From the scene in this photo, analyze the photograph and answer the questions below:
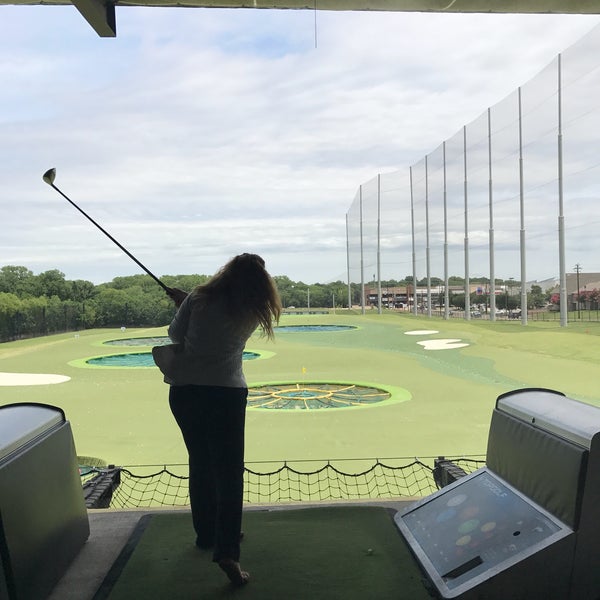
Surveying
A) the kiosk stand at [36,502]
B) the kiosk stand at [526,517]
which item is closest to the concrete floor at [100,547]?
the kiosk stand at [36,502]

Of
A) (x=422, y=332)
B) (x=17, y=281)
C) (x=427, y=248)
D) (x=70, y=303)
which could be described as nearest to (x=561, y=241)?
(x=422, y=332)

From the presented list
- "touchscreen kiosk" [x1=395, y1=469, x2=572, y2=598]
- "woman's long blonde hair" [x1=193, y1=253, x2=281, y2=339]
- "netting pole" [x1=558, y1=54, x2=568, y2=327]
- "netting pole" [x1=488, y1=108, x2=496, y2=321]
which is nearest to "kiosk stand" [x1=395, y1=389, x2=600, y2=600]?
"touchscreen kiosk" [x1=395, y1=469, x2=572, y2=598]

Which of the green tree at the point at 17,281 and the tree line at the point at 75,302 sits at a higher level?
the green tree at the point at 17,281

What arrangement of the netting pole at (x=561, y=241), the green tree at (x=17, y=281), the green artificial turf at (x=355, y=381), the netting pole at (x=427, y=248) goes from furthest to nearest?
1. the green tree at (x=17, y=281)
2. the netting pole at (x=427, y=248)
3. the netting pole at (x=561, y=241)
4. the green artificial turf at (x=355, y=381)

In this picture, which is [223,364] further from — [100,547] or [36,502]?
[100,547]

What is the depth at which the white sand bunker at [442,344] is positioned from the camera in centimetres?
1248

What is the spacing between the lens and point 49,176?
1896mm

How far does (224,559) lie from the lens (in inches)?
59.1

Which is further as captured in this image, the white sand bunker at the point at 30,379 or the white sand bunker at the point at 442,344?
the white sand bunker at the point at 442,344

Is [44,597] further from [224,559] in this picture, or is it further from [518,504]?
[518,504]

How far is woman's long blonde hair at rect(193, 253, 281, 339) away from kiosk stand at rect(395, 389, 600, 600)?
0.75 m

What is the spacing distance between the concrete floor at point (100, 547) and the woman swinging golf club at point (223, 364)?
1.18 feet

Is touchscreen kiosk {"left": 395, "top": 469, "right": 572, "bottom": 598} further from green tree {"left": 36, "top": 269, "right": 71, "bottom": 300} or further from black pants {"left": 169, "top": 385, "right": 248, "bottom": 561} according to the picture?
green tree {"left": 36, "top": 269, "right": 71, "bottom": 300}

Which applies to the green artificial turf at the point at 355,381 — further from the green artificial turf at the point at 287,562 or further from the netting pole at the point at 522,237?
the green artificial turf at the point at 287,562
